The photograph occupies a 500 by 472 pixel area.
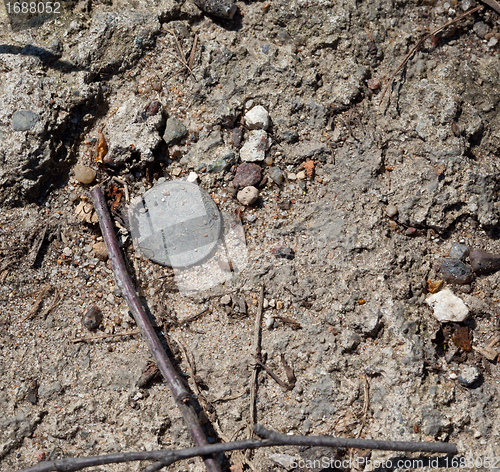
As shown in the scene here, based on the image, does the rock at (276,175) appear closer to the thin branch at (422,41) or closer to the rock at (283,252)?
the rock at (283,252)

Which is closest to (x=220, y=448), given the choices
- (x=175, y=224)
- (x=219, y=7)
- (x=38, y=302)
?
(x=175, y=224)

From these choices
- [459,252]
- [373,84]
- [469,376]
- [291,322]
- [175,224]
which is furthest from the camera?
[373,84]

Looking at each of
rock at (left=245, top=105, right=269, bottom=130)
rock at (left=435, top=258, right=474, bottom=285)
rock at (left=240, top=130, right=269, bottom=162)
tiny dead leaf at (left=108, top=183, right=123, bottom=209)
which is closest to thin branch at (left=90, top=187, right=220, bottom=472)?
tiny dead leaf at (left=108, top=183, right=123, bottom=209)

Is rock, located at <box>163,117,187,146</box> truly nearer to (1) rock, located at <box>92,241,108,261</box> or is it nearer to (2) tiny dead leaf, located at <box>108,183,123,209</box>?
(2) tiny dead leaf, located at <box>108,183,123,209</box>

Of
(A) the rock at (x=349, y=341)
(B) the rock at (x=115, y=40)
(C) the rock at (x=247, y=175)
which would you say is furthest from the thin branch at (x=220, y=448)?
(B) the rock at (x=115, y=40)

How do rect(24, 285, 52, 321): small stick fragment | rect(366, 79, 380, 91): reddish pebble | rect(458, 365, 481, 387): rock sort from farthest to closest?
rect(366, 79, 380, 91): reddish pebble
rect(24, 285, 52, 321): small stick fragment
rect(458, 365, 481, 387): rock

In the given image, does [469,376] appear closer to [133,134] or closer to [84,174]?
[133,134]
